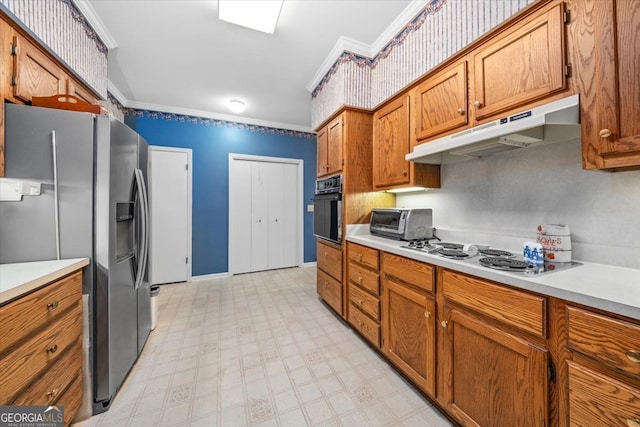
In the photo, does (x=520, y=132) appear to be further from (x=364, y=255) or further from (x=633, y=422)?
(x=364, y=255)

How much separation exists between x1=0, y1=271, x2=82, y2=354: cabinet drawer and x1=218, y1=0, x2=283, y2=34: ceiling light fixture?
1999mm

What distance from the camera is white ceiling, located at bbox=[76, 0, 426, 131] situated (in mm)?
1818

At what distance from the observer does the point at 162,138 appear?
349 cm

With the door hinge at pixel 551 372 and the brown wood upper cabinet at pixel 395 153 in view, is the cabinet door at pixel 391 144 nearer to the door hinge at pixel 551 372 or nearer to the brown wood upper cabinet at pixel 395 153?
the brown wood upper cabinet at pixel 395 153

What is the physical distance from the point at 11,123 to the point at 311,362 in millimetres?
2255

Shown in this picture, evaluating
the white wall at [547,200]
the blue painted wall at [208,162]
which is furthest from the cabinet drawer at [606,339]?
the blue painted wall at [208,162]

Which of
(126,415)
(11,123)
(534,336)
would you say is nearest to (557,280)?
(534,336)

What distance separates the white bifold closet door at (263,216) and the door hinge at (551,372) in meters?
3.77

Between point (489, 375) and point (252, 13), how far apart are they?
2.69 meters

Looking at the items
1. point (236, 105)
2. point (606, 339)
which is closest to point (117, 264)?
point (606, 339)

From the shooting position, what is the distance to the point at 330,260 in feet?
8.30

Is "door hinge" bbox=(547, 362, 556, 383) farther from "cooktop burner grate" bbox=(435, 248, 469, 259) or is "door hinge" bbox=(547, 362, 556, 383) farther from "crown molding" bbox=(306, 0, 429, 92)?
"crown molding" bbox=(306, 0, 429, 92)

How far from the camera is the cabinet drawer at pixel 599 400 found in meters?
0.68

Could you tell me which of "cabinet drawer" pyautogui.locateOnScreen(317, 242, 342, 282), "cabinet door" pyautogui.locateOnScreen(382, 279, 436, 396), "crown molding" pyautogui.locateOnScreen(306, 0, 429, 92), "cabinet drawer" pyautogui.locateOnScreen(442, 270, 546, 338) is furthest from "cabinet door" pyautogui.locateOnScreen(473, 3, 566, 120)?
"cabinet drawer" pyautogui.locateOnScreen(317, 242, 342, 282)
